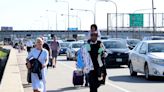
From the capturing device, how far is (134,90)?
17.6 meters

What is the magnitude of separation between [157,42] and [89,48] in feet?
37.5

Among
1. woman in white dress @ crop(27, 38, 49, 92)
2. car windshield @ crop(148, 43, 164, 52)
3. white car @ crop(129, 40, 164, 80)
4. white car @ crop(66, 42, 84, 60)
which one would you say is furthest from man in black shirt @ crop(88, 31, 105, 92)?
white car @ crop(66, 42, 84, 60)

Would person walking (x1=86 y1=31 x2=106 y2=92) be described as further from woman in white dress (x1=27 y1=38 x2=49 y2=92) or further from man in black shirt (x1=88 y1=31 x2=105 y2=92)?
woman in white dress (x1=27 y1=38 x2=49 y2=92)

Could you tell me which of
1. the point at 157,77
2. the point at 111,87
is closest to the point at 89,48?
the point at 111,87

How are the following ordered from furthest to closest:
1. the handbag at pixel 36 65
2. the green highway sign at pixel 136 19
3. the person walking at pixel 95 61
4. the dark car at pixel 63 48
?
the green highway sign at pixel 136 19, the dark car at pixel 63 48, the handbag at pixel 36 65, the person walking at pixel 95 61

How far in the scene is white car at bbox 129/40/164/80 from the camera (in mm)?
21062

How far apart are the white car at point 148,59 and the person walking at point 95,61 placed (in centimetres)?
934

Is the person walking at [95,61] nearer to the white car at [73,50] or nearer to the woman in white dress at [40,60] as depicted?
the woman in white dress at [40,60]

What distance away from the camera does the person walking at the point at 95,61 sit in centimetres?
1188

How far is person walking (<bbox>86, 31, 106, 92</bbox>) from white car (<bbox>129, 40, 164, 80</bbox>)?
934 centimetres

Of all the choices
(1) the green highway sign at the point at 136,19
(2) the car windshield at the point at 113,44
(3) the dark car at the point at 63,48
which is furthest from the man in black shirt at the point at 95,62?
(1) the green highway sign at the point at 136,19

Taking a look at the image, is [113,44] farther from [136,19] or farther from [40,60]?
[136,19]

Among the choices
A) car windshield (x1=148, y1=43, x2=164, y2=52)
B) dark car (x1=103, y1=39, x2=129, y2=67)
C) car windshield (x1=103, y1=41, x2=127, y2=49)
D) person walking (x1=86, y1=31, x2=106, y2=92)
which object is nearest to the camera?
person walking (x1=86, y1=31, x2=106, y2=92)

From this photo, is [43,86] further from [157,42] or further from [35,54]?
[157,42]
